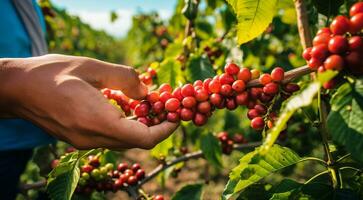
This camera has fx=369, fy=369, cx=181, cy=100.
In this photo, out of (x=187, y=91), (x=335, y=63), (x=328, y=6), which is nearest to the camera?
(x=335, y=63)

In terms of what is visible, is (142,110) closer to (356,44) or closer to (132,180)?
(356,44)

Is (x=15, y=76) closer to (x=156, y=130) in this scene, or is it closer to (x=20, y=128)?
(x=156, y=130)

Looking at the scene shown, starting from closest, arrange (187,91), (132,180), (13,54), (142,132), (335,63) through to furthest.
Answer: (335,63) < (142,132) < (187,91) < (13,54) < (132,180)

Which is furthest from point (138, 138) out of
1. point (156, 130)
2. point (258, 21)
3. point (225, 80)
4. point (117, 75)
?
point (258, 21)

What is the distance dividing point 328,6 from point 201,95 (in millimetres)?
821

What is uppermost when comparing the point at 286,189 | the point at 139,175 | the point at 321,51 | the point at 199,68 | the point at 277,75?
the point at 321,51

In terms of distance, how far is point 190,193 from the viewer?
267cm

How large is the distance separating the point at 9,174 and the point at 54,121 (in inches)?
54.9

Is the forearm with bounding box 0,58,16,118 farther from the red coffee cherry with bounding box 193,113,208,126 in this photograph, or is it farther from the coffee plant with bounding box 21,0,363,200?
the red coffee cherry with bounding box 193,113,208,126

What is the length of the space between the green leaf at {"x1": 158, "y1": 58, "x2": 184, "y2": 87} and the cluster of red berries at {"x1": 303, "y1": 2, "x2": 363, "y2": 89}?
151 cm

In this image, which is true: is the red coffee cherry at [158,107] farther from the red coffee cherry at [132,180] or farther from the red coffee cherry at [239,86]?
the red coffee cherry at [132,180]

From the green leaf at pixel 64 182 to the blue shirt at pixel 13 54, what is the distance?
55 cm

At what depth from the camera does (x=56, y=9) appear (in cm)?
515

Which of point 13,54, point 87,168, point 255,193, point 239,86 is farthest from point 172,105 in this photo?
point 13,54
